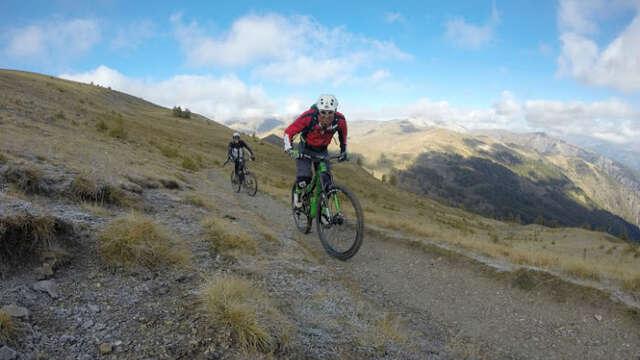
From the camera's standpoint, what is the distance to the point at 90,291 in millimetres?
3965

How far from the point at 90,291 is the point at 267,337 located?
2.32m

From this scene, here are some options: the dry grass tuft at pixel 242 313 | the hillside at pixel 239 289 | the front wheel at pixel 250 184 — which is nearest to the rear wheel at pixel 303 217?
the hillside at pixel 239 289

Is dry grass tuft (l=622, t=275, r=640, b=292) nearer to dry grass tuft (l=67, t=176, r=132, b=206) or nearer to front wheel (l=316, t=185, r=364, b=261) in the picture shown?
front wheel (l=316, t=185, r=364, b=261)

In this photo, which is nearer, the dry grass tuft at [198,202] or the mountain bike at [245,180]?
the dry grass tuft at [198,202]

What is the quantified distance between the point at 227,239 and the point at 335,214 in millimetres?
2694

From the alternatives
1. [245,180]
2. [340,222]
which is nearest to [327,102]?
[340,222]

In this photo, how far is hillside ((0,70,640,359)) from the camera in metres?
3.44

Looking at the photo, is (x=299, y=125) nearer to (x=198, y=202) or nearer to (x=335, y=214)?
(x=335, y=214)

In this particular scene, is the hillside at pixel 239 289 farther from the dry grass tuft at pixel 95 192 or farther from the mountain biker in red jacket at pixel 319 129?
the mountain biker in red jacket at pixel 319 129

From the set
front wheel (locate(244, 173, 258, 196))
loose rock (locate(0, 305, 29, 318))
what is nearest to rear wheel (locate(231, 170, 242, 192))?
front wheel (locate(244, 173, 258, 196))

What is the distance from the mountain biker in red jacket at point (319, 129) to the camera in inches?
319

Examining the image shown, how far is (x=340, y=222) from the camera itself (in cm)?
791

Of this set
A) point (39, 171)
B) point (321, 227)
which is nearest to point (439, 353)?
point (321, 227)

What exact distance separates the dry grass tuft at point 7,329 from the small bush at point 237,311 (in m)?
1.66
